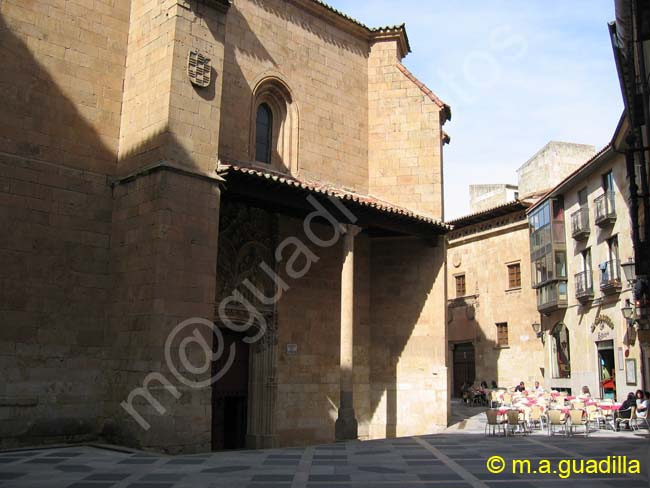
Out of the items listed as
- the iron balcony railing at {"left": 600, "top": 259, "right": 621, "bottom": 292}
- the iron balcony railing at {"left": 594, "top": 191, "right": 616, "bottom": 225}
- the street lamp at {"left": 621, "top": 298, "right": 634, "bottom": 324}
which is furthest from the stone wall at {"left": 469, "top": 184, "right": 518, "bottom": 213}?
the street lamp at {"left": 621, "top": 298, "right": 634, "bottom": 324}

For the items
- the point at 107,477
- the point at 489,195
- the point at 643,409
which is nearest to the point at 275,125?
the point at 107,477

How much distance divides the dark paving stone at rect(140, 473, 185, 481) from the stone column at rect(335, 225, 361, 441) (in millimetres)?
5497

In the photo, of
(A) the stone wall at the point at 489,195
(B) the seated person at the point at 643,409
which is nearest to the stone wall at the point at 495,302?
(A) the stone wall at the point at 489,195

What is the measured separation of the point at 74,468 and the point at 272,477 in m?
2.68

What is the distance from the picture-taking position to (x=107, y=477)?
26.1 feet

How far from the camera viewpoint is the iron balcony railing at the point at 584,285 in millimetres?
22406

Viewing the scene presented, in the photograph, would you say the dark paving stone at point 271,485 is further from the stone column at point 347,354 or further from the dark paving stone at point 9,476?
the stone column at point 347,354

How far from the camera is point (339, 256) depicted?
15.8m

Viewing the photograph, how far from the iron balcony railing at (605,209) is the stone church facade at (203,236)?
7241 millimetres

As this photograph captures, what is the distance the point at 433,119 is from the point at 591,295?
965 cm

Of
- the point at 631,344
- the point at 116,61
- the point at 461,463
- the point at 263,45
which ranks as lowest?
the point at 461,463

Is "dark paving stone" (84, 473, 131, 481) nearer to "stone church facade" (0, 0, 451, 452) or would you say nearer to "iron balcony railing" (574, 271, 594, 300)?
"stone church facade" (0, 0, 451, 452)

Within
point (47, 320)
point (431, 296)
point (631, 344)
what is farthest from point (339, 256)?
point (631, 344)

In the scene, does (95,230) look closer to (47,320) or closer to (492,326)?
(47,320)
